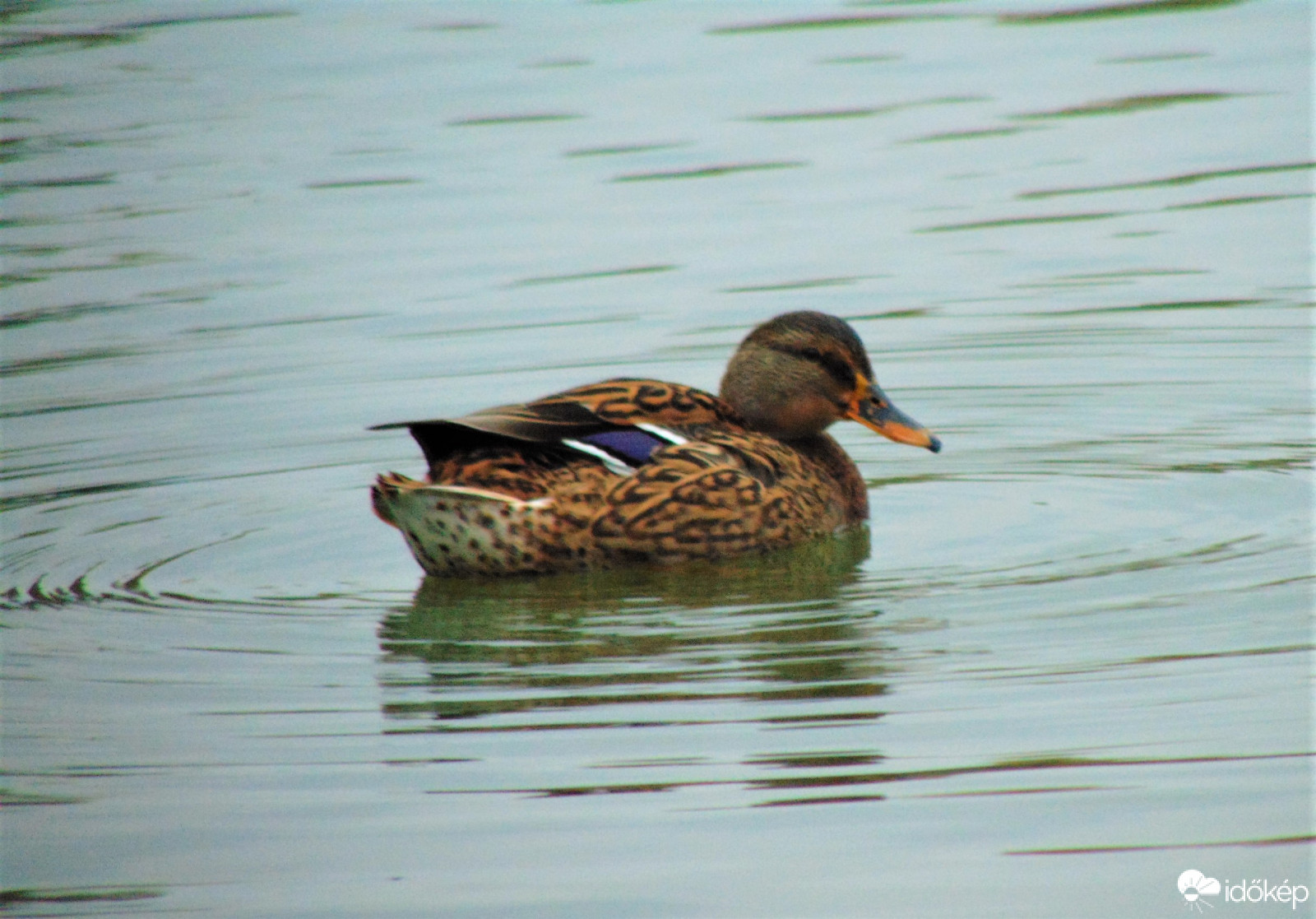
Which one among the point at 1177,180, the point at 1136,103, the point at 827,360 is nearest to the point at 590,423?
the point at 827,360

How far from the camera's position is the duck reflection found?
19.9ft

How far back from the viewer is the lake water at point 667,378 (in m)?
5.08

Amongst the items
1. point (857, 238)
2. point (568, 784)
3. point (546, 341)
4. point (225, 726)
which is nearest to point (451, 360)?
point (546, 341)

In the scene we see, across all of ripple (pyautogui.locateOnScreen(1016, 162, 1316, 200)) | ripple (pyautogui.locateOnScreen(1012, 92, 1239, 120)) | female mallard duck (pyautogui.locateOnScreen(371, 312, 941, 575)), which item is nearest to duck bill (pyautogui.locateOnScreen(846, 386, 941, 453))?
female mallard duck (pyautogui.locateOnScreen(371, 312, 941, 575))

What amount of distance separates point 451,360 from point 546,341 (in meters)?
0.54

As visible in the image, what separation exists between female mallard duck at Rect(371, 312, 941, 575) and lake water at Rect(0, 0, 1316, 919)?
13 centimetres

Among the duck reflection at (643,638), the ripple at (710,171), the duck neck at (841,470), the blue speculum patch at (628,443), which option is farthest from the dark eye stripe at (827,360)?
the ripple at (710,171)

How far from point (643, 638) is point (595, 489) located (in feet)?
3.41

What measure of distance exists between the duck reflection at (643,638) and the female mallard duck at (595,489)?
0.29 ft

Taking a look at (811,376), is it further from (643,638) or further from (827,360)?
(643,638)

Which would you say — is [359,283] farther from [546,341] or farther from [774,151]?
[774,151]

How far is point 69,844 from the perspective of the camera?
17.2 feet

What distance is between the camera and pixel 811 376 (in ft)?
28.0

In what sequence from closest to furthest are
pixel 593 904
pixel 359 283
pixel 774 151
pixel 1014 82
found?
pixel 593 904 < pixel 359 283 < pixel 774 151 < pixel 1014 82
